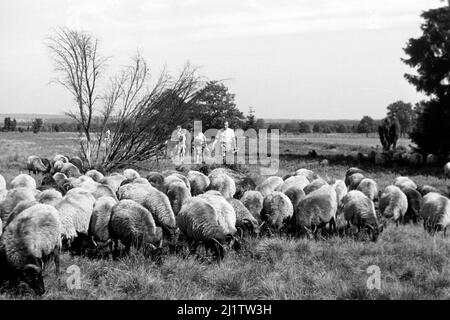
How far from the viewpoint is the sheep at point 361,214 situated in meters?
9.21

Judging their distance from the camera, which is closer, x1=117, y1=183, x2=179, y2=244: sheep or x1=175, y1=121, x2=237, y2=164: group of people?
x1=117, y1=183, x2=179, y2=244: sheep

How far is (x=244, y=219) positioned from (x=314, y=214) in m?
1.44

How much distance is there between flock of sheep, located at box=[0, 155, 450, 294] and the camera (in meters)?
6.84

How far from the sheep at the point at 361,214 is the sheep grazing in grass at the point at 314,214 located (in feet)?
1.09

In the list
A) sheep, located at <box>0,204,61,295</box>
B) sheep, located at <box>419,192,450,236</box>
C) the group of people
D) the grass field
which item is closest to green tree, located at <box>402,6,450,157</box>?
the group of people

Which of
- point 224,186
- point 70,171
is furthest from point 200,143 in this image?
point 224,186

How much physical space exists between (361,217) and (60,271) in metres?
5.81

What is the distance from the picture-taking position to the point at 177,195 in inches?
424

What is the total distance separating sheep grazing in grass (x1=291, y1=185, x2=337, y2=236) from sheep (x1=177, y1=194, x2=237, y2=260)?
57.4 inches

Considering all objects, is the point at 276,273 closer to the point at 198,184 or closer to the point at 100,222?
the point at 100,222

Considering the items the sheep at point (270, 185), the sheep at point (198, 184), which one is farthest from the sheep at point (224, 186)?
the sheep at point (270, 185)

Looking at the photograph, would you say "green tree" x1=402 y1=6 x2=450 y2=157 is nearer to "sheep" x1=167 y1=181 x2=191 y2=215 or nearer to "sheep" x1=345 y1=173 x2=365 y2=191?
"sheep" x1=345 y1=173 x2=365 y2=191
